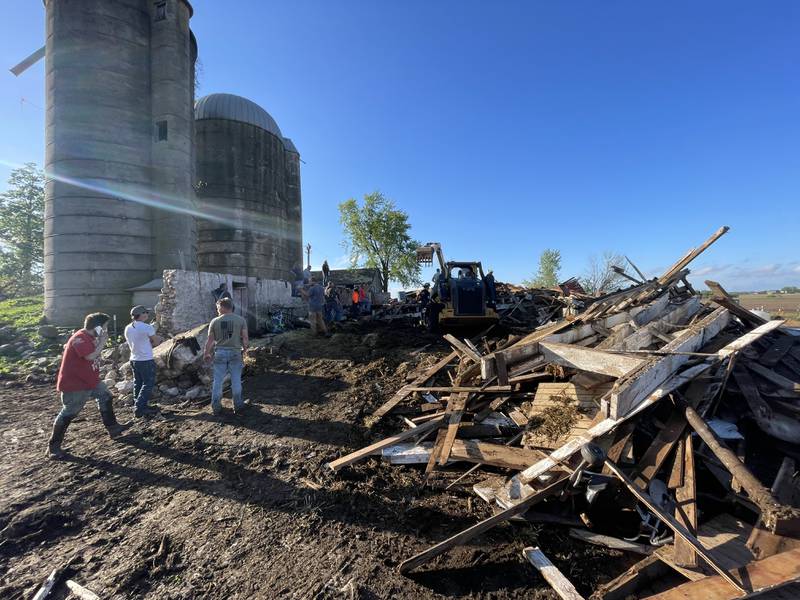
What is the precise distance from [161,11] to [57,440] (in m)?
17.5

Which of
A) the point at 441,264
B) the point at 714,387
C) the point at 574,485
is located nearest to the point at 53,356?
the point at 441,264

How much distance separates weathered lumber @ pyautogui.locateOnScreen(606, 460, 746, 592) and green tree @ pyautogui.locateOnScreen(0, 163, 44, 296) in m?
40.9

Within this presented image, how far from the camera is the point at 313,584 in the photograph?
224 centimetres

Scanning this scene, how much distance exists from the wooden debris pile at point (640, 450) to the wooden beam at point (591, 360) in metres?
0.01

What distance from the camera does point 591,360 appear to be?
3.50 meters

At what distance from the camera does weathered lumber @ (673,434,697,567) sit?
2.20m

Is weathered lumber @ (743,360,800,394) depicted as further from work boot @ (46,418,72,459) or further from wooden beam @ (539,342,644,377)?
work boot @ (46,418,72,459)

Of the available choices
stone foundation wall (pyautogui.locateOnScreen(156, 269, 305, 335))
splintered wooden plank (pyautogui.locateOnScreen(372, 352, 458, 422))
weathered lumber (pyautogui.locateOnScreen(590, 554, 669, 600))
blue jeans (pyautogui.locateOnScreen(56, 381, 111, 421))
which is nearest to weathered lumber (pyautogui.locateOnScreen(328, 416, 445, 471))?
splintered wooden plank (pyautogui.locateOnScreen(372, 352, 458, 422))

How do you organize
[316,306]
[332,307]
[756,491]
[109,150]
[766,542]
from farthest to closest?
[332,307] → [109,150] → [316,306] → [756,491] → [766,542]

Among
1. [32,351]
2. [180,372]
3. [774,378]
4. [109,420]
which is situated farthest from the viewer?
[32,351]

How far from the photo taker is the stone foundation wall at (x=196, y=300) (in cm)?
865

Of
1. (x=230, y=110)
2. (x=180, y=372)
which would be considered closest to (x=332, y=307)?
(x=180, y=372)

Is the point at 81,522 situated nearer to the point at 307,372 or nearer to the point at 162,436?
the point at 162,436

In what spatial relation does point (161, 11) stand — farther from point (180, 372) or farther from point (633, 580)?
point (633, 580)
